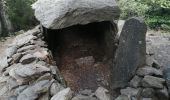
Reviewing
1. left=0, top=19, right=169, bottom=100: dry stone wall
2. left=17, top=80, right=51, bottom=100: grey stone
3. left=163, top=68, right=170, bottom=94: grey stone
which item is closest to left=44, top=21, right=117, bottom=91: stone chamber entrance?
left=0, top=19, right=169, bottom=100: dry stone wall

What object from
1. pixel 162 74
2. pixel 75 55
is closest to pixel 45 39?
pixel 75 55

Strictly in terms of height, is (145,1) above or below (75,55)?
above

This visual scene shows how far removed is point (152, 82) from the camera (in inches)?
235

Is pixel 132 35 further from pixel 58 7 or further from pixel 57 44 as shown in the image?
pixel 57 44

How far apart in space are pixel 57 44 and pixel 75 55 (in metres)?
0.65

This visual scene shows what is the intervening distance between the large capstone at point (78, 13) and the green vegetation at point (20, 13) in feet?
23.1

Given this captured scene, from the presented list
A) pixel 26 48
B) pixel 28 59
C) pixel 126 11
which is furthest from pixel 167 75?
pixel 126 11

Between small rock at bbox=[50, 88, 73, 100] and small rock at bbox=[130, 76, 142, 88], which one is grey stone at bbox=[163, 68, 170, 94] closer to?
small rock at bbox=[130, 76, 142, 88]

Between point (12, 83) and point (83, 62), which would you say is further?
point (83, 62)

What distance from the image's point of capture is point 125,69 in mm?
6234

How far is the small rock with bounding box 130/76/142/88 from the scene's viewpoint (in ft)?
19.8

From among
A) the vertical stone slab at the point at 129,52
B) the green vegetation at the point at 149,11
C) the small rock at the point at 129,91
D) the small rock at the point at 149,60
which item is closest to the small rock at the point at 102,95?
the small rock at the point at 129,91

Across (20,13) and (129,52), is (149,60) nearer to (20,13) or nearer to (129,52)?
(129,52)

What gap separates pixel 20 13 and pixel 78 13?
7.67 m
